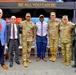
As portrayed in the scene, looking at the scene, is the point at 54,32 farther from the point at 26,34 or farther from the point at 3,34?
the point at 3,34

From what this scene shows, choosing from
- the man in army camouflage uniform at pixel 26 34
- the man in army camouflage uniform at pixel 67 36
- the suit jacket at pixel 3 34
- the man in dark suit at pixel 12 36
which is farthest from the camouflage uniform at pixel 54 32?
the suit jacket at pixel 3 34

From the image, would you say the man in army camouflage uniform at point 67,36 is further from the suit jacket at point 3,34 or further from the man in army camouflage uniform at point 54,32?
the suit jacket at point 3,34

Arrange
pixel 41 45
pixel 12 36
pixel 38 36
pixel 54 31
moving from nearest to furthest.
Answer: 1. pixel 12 36
2. pixel 54 31
3. pixel 38 36
4. pixel 41 45

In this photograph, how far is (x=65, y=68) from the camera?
8.16 metres

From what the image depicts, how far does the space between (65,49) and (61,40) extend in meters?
0.35

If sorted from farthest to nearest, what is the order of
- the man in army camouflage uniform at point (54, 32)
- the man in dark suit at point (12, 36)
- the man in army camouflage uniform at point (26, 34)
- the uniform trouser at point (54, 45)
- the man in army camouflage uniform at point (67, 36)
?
the uniform trouser at point (54, 45)
the man in army camouflage uniform at point (54, 32)
the man in army camouflage uniform at point (26, 34)
the man in army camouflage uniform at point (67, 36)
the man in dark suit at point (12, 36)

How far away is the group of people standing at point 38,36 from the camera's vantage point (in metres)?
8.19

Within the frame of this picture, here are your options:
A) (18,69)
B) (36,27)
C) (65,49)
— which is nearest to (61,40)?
(65,49)

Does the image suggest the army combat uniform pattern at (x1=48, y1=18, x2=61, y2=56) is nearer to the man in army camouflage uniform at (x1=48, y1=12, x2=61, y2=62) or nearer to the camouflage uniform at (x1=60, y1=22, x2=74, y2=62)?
the man in army camouflage uniform at (x1=48, y1=12, x2=61, y2=62)

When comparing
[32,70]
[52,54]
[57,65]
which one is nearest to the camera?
[32,70]

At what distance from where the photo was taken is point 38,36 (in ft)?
29.3

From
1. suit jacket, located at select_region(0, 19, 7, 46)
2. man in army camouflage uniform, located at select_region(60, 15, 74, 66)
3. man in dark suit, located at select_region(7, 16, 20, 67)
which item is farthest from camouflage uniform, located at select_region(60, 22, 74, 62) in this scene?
suit jacket, located at select_region(0, 19, 7, 46)

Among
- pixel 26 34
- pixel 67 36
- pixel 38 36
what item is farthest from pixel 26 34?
pixel 67 36

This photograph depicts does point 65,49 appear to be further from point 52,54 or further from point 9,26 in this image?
point 9,26
